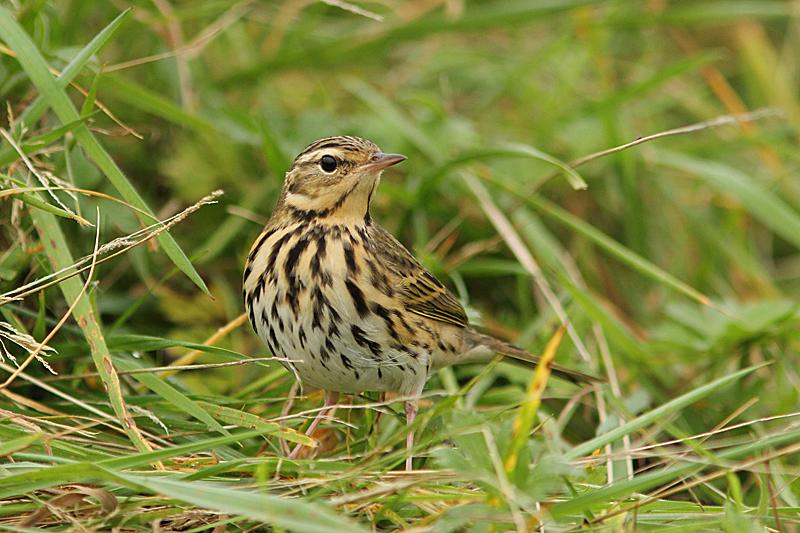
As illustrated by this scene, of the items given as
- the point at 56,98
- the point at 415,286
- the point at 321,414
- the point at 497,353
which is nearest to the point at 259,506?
the point at 321,414

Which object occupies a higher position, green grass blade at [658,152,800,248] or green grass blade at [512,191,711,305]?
green grass blade at [658,152,800,248]

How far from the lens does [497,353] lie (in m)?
4.78

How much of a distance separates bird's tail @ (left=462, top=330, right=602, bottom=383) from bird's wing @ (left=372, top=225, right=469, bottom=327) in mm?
171

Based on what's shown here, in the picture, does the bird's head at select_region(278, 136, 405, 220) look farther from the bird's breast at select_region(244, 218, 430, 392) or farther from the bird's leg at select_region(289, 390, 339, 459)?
the bird's leg at select_region(289, 390, 339, 459)

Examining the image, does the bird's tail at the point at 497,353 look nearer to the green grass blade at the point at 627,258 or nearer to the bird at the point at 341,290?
the bird at the point at 341,290

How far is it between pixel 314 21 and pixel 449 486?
13.1ft

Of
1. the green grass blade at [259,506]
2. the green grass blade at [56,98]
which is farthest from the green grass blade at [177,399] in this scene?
the green grass blade at [259,506]

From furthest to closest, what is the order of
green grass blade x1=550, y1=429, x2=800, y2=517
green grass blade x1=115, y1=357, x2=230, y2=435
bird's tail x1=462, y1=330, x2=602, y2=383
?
bird's tail x1=462, y1=330, x2=602, y2=383 < green grass blade x1=115, y1=357, x2=230, y2=435 < green grass blade x1=550, y1=429, x2=800, y2=517

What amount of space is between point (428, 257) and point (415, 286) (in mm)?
708

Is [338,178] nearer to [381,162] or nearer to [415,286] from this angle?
[381,162]

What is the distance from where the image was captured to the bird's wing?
4.23 metres

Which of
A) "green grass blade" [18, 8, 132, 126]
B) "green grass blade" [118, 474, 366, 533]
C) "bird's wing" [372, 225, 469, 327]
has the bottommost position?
"green grass blade" [118, 474, 366, 533]

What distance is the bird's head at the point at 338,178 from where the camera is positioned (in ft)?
13.8

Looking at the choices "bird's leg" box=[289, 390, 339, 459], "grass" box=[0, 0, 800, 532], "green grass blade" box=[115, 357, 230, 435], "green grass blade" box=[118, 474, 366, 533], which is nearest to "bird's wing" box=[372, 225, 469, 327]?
"grass" box=[0, 0, 800, 532]
